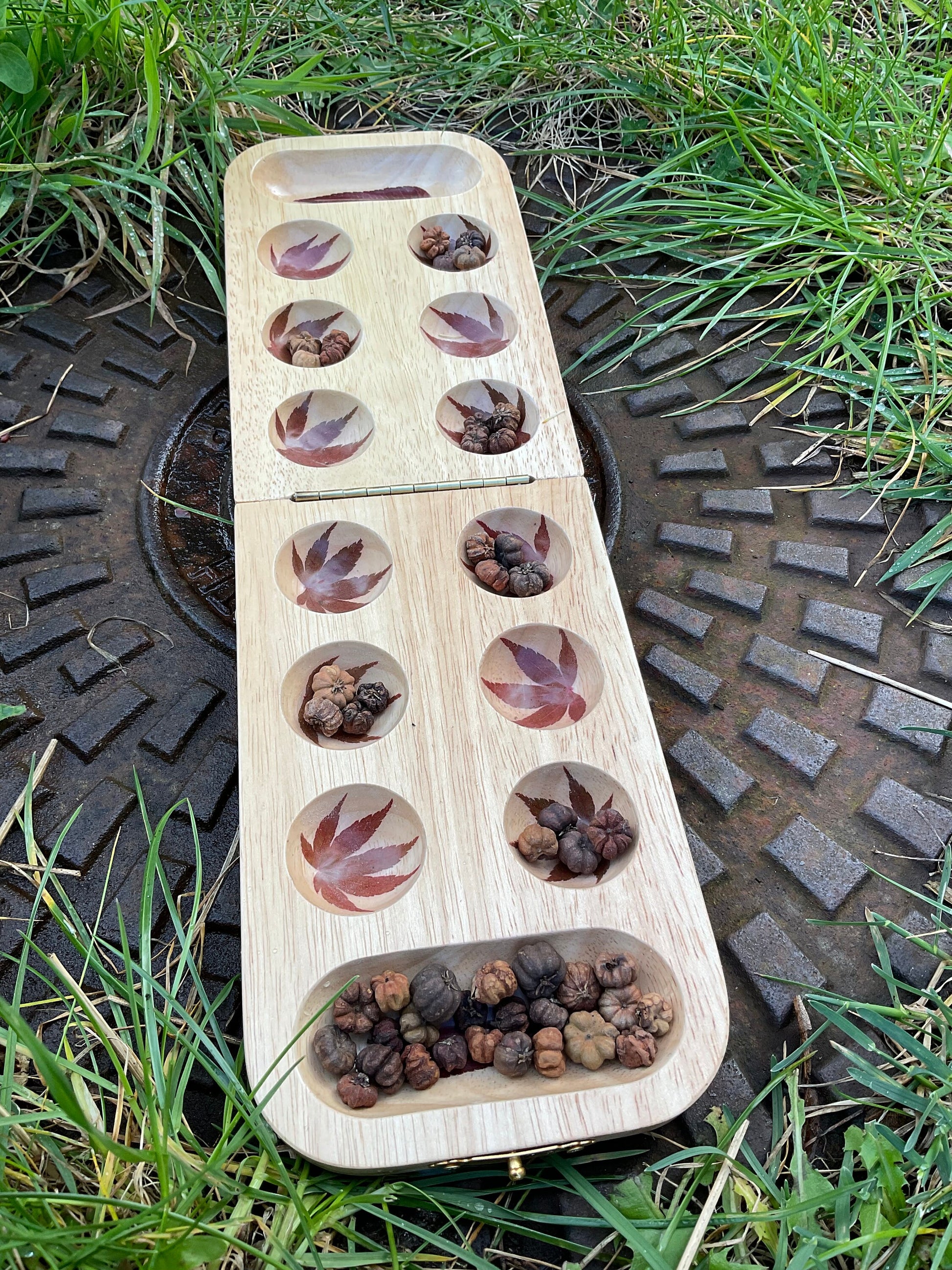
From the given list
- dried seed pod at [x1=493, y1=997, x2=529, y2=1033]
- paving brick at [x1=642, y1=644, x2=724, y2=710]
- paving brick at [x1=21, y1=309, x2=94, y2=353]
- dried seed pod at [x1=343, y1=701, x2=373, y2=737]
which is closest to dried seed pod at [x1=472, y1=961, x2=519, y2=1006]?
dried seed pod at [x1=493, y1=997, x2=529, y2=1033]

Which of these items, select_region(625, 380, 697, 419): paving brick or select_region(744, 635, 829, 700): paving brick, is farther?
→ select_region(625, 380, 697, 419): paving brick

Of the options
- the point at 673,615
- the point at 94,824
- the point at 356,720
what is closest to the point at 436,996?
the point at 356,720

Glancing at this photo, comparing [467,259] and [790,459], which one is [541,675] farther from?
[467,259]

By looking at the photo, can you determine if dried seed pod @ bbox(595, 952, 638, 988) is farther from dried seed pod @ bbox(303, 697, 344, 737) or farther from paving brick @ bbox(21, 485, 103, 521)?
paving brick @ bbox(21, 485, 103, 521)

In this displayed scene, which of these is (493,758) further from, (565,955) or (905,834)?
(905,834)

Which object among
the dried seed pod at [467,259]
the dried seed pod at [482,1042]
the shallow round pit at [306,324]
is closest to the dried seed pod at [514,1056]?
the dried seed pod at [482,1042]

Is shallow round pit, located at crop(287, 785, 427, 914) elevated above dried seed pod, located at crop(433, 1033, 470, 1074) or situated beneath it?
elevated above

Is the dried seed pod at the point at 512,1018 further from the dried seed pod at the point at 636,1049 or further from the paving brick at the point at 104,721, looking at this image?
the paving brick at the point at 104,721
